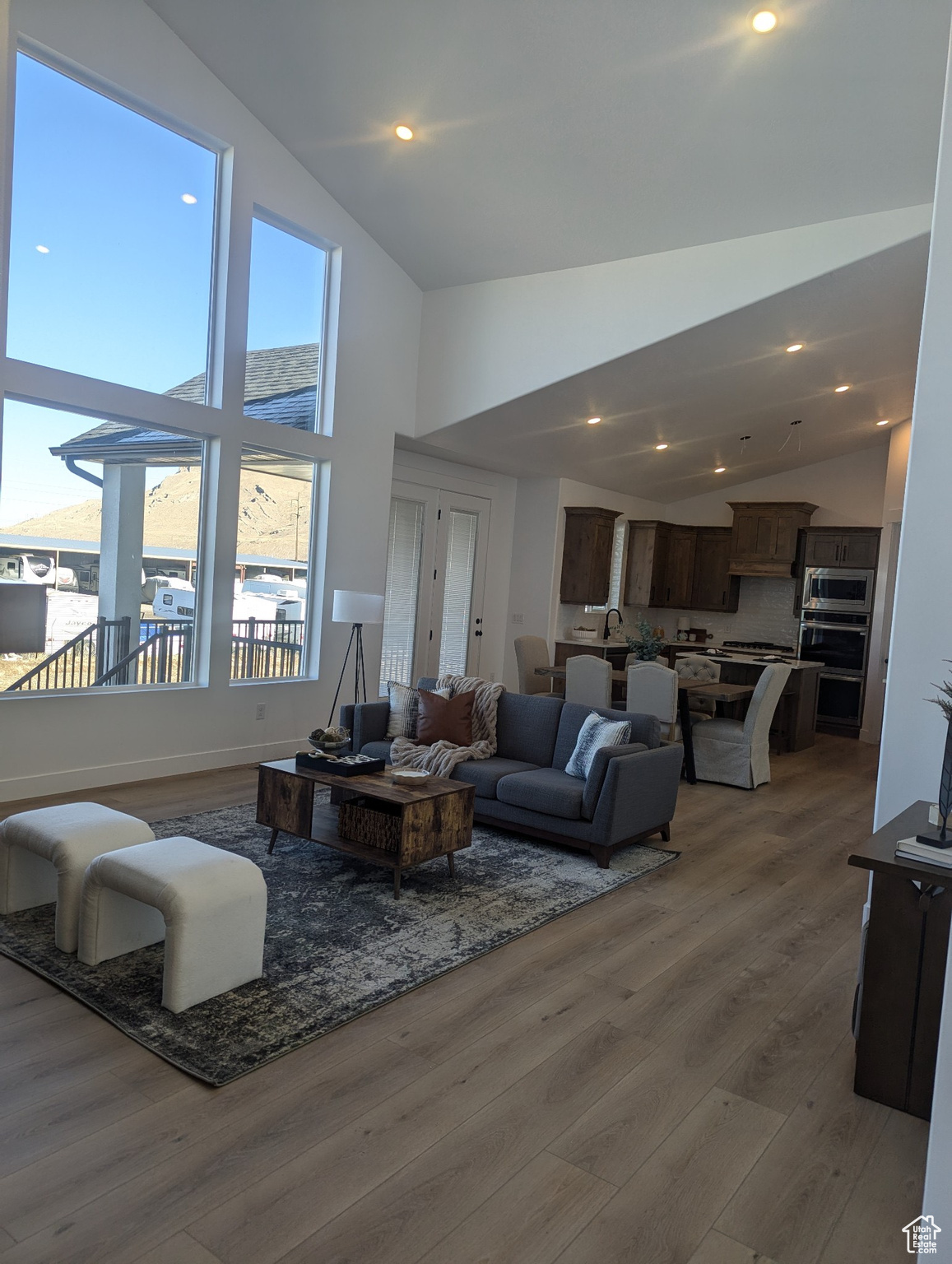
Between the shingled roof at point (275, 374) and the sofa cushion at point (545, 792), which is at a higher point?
the shingled roof at point (275, 374)

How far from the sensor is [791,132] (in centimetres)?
462

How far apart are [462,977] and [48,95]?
5.10 meters

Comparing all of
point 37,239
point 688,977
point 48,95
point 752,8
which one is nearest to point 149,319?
point 37,239

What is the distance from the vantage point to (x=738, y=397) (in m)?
7.63

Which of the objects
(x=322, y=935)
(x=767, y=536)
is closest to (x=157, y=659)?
(x=322, y=935)

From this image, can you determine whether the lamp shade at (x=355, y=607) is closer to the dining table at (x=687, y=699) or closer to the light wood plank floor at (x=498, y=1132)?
the dining table at (x=687, y=699)

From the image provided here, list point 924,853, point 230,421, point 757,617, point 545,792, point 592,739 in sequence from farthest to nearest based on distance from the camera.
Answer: point 757,617 → point 230,421 → point 592,739 → point 545,792 → point 924,853

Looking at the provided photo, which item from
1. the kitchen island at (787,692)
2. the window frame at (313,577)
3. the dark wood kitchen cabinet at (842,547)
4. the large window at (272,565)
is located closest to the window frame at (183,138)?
the large window at (272,565)

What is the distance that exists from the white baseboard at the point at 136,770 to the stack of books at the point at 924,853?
14.8 ft

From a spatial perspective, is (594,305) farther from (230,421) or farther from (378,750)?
(378,750)

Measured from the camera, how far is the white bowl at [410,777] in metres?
4.12

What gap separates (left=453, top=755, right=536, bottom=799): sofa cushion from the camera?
16.0 feet

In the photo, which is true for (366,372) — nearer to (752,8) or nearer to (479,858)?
(752,8)

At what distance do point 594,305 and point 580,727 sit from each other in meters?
3.34
